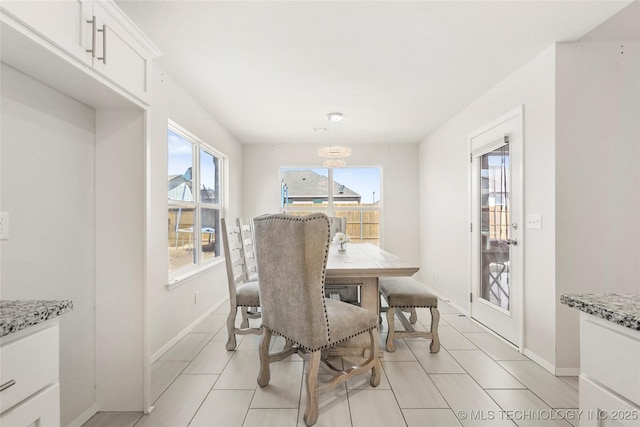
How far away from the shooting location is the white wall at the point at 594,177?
2.20 m

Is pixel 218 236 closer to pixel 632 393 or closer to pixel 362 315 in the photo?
pixel 362 315

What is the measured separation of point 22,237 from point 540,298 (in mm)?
3267

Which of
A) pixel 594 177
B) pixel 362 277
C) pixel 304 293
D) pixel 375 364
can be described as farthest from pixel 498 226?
pixel 304 293

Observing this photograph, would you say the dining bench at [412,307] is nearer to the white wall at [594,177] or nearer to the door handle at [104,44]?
the white wall at [594,177]

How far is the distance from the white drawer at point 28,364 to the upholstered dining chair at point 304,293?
0.99m

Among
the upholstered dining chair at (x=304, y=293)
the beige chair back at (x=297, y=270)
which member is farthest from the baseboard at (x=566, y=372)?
the beige chair back at (x=297, y=270)

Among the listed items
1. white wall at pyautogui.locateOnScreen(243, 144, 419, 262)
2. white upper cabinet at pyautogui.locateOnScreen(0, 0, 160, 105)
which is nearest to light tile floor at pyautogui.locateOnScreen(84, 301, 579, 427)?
white upper cabinet at pyautogui.locateOnScreen(0, 0, 160, 105)

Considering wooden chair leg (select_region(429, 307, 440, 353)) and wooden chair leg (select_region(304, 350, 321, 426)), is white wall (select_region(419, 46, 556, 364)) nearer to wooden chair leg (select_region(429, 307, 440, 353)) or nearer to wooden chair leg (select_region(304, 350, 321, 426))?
wooden chair leg (select_region(429, 307, 440, 353))

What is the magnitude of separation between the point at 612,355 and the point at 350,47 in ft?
7.42

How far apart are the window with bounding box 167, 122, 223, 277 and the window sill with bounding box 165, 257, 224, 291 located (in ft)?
0.28

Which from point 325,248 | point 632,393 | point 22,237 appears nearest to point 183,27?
point 22,237

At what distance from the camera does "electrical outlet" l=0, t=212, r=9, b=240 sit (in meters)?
1.26

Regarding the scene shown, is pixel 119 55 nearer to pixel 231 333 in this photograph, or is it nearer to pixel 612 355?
pixel 231 333

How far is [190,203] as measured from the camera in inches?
133
